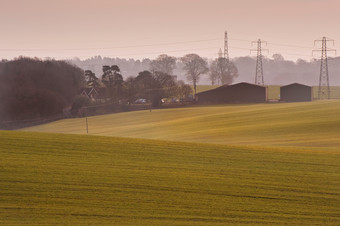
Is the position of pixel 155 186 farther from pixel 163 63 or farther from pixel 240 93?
pixel 163 63

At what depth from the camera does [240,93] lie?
110 meters

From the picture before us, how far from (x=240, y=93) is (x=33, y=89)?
156ft

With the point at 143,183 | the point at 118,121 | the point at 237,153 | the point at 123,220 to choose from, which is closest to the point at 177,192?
the point at 143,183

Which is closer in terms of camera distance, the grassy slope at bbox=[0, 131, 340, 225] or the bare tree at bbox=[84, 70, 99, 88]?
the grassy slope at bbox=[0, 131, 340, 225]

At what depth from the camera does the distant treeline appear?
86.8 meters

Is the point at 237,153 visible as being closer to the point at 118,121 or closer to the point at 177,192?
the point at 177,192

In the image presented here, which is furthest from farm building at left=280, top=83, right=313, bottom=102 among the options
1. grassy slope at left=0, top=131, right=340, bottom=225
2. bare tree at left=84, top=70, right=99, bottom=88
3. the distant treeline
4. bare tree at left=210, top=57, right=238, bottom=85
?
grassy slope at left=0, top=131, right=340, bottom=225

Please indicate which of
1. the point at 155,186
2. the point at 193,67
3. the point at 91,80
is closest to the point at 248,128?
the point at 155,186

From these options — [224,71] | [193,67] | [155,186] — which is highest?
[193,67]

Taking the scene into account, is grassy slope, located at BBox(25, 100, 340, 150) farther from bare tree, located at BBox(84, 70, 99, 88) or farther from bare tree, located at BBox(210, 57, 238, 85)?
bare tree, located at BBox(210, 57, 238, 85)

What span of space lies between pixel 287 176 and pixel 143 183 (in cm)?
641

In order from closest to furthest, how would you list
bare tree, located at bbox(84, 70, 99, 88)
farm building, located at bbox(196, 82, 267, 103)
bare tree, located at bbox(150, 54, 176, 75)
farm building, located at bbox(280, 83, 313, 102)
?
farm building, located at bbox(280, 83, 313, 102), farm building, located at bbox(196, 82, 267, 103), bare tree, located at bbox(84, 70, 99, 88), bare tree, located at bbox(150, 54, 176, 75)

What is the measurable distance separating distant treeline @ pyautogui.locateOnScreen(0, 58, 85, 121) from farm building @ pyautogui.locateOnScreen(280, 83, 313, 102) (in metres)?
48.1

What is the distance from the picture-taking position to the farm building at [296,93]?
109m
